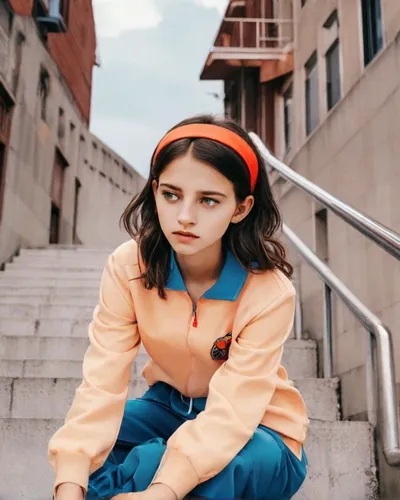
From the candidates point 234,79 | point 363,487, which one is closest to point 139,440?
point 363,487

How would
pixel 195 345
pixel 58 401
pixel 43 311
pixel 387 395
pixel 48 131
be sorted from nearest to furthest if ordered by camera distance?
pixel 195 345
pixel 387 395
pixel 58 401
pixel 43 311
pixel 48 131

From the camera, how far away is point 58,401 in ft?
7.10

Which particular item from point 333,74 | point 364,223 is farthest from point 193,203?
point 333,74

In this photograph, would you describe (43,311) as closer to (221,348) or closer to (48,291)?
(48,291)

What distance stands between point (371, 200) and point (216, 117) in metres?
2.01

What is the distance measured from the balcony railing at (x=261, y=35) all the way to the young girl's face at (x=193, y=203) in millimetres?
6310

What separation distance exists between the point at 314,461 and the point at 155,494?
91 centimetres

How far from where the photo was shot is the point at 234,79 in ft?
29.3

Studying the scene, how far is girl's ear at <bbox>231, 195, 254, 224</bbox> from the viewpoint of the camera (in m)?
1.22

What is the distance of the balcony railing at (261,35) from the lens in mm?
7140

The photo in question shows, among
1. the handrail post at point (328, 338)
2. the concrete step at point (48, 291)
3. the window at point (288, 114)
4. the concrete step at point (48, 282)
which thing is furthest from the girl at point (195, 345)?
the window at point (288, 114)

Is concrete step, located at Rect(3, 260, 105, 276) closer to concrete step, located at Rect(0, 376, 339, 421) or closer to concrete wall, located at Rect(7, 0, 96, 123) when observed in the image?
concrete step, located at Rect(0, 376, 339, 421)

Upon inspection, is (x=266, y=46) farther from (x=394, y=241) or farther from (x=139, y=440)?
(x=139, y=440)

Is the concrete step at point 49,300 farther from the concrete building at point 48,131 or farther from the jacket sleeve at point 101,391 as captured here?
the jacket sleeve at point 101,391
